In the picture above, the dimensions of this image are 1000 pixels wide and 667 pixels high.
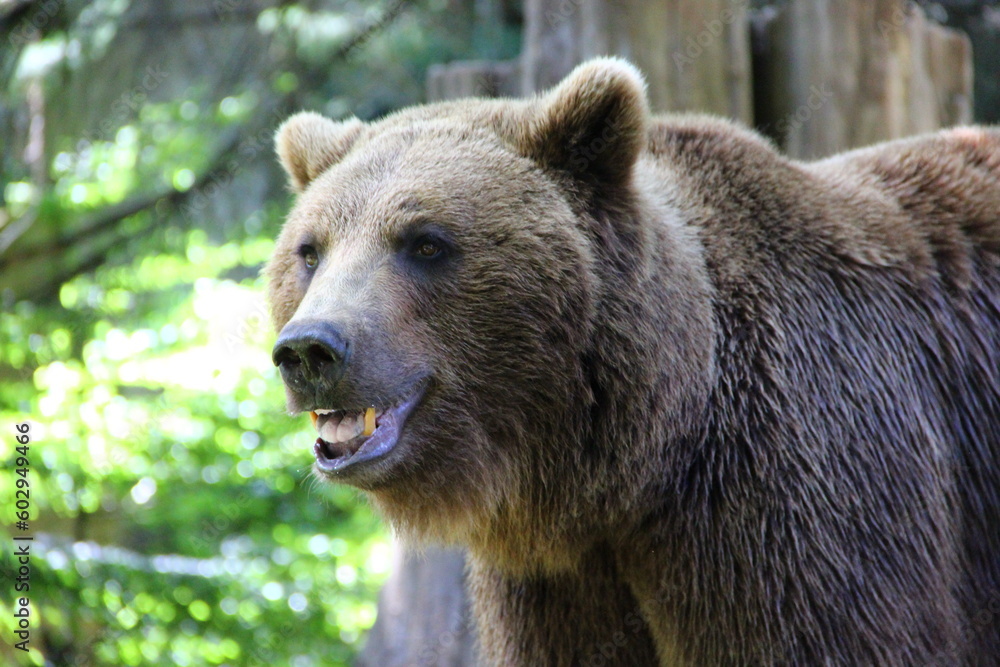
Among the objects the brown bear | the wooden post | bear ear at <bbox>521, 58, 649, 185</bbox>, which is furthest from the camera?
the wooden post

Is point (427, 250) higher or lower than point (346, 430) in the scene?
higher

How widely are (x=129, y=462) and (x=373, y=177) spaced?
550cm

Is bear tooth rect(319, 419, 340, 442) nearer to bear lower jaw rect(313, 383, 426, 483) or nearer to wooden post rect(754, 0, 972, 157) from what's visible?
bear lower jaw rect(313, 383, 426, 483)

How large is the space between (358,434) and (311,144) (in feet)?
4.78

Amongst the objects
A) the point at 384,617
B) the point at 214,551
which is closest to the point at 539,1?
the point at 384,617

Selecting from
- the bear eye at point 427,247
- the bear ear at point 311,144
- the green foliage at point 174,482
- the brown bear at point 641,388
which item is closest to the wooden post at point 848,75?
the brown bear at point 641,388

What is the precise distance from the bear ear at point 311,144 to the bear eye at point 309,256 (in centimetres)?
54

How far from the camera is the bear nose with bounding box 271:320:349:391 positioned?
2943mm

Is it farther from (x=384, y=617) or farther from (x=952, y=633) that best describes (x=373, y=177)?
(x=384, y=617)

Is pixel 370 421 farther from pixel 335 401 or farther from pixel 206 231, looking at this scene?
pixel 206 231

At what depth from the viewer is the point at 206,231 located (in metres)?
9.62

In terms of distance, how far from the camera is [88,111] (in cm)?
874

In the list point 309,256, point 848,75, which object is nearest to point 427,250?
point 309,256

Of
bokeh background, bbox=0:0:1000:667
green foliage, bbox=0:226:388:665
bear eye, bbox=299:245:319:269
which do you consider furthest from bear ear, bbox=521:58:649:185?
green foliage, bbox=0:226:388:665
